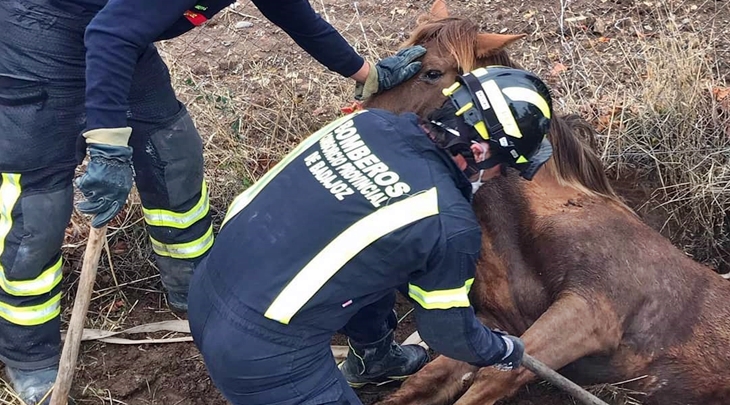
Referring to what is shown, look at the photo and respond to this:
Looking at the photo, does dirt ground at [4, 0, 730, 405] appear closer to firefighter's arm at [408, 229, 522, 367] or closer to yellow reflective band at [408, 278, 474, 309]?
firefighter's arm at [408, 229, 522, 367]

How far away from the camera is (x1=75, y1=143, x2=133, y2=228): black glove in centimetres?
282

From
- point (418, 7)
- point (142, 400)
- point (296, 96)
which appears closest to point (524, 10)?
point (418, 7)

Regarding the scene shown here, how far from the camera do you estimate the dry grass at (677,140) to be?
179 inches

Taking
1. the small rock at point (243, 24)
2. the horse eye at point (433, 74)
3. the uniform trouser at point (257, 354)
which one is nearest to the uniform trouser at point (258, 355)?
the uniform trouser at point (257, 354)

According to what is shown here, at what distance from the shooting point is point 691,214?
4602mm

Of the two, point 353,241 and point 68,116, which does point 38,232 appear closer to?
point 68,116

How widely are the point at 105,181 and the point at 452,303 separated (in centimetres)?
125

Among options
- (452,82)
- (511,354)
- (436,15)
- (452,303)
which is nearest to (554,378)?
(511,354)

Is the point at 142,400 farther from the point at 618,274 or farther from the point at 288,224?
the point at 618,274

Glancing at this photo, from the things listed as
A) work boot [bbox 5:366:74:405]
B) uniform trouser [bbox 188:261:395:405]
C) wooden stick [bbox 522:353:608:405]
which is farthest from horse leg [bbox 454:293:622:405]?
work boot [bbox 5:366:74:405]

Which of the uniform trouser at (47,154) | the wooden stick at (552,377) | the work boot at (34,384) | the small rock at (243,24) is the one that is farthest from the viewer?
the small rock at (243,24)

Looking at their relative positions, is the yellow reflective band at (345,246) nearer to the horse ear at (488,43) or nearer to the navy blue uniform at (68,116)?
the navy blue uniform at (68,116)

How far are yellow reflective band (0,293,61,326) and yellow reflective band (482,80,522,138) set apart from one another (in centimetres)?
209

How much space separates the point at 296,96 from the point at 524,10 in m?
2.29
